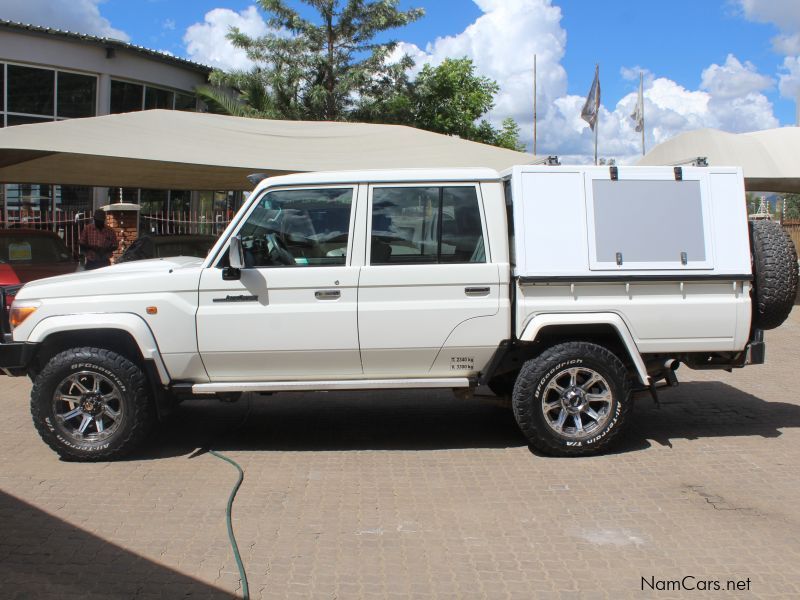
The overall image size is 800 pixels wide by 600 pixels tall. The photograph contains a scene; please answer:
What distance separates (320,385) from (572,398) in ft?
5.96

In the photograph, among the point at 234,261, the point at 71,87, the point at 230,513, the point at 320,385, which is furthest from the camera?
the point at 71,87

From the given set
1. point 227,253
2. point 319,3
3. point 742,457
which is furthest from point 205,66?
point 742,457

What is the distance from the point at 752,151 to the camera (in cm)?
1510

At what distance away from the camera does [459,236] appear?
551 centimetres

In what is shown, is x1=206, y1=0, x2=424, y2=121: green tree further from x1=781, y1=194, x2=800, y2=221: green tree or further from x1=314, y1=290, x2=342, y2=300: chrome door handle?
x1=781, y1=194, x2=800, y2=221: green tree

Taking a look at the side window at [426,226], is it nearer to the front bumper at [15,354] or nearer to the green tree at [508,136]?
the front bumper at [15,354]

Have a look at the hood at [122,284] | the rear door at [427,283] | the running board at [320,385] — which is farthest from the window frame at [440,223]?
the hood at [122,284]

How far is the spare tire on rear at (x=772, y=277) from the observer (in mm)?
5543

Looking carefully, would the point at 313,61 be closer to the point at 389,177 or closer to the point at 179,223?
the point at 179,223

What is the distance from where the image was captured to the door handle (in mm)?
5441

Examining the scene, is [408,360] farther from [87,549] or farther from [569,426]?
[87,549]

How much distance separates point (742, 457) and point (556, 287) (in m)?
1.95

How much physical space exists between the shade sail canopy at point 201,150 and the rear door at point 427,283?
4557 millimetres

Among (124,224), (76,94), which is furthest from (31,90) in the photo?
(124,224)
